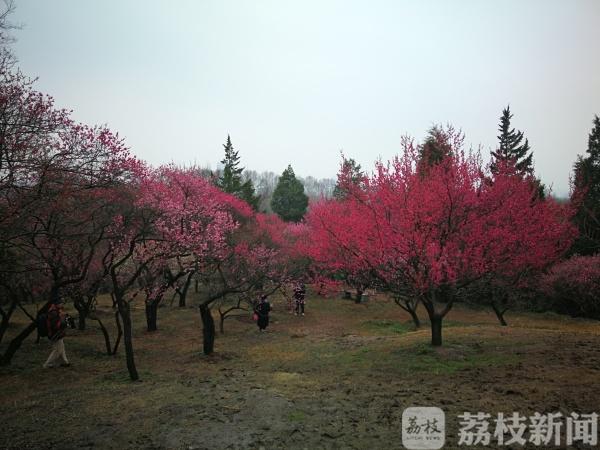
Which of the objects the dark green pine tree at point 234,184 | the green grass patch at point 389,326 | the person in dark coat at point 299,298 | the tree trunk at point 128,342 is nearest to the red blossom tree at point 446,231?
the tree trunk at point 128,342

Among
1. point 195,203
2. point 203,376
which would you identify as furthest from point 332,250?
point 195,203

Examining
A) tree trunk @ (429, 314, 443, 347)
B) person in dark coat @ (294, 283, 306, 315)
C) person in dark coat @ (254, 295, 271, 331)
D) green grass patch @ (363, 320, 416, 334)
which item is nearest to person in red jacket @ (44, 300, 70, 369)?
person in dark coat @ (254, 295, 271, 331)

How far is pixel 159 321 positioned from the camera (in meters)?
22.4

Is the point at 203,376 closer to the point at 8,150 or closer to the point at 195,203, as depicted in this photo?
the point at 8,150

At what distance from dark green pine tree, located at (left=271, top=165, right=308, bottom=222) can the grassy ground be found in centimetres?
3716

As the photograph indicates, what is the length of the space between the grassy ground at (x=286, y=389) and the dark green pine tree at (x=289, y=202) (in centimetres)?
3716

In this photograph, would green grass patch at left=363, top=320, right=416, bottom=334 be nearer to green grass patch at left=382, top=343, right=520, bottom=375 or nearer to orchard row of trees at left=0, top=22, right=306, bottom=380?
orchard row of trees at left=0, top=22, right=306, bottom=380

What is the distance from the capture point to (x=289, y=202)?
54281 millimetres

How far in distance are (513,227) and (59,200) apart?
13.0m

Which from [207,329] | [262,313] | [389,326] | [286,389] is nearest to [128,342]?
[207,329]

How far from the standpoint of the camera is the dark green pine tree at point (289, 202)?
53656 mm

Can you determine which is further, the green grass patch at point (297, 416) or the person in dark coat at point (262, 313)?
the person in dark coat at point (262, 313)

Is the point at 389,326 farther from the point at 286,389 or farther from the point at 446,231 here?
the point at 286,389

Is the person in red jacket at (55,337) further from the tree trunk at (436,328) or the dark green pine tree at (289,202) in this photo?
the dark green pine tree at (289,202)
